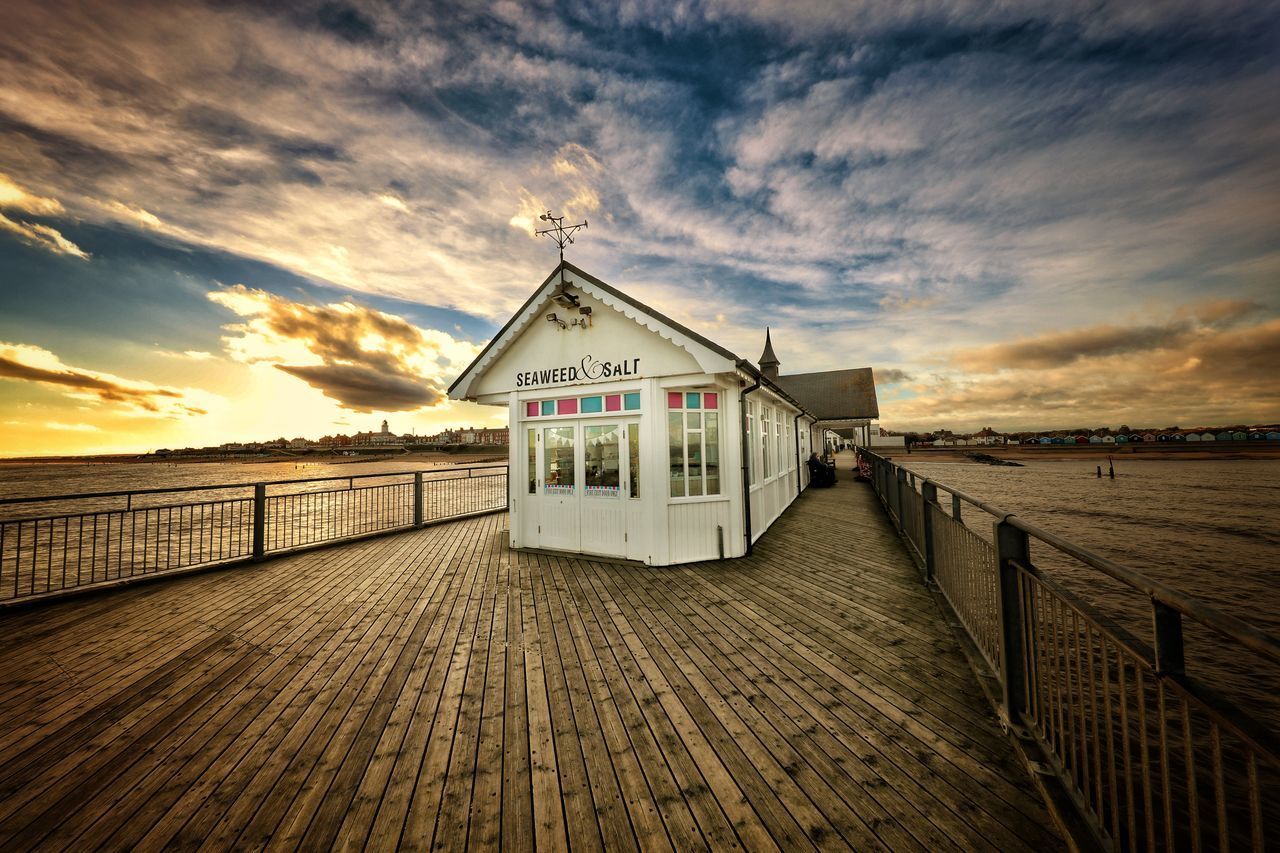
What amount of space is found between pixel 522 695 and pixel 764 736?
186cm

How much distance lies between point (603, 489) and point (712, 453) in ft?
6.49

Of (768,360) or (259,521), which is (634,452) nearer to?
(259,521)

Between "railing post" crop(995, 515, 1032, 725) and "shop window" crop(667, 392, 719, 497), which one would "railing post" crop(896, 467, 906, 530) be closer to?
"shop window" crop(667, 392, 719, 497)

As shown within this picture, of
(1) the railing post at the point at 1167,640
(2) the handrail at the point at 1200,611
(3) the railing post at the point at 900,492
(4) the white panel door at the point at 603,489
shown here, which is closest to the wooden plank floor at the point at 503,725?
(1) the railing post at the point at 1167,640

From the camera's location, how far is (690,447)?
7242 mm

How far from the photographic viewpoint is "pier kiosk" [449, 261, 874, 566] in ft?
23.1

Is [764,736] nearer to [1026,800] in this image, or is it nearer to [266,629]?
[1026,800]

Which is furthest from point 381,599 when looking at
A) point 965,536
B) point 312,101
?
point 312,101

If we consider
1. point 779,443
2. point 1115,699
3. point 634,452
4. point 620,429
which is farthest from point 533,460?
point 1115,699

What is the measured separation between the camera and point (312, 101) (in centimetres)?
788

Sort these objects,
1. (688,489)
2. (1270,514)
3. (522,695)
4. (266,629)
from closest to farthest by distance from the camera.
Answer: (522,695) < (266,629) < (688,489) < (1270,514)

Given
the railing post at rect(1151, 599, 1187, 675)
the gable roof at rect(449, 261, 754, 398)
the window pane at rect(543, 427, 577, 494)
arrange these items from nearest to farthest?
the railing post at rect(1151, 599, 1187, 675) < the gable roof at rect(449, 261, 754, 398) < the window pane at rect(543, 427, 577, 494)

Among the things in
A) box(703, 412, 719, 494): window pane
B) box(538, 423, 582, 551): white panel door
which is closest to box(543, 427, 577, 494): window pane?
box(538, 423, 582, 551): white panel door

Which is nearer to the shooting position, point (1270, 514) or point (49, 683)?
point (49, 683)
